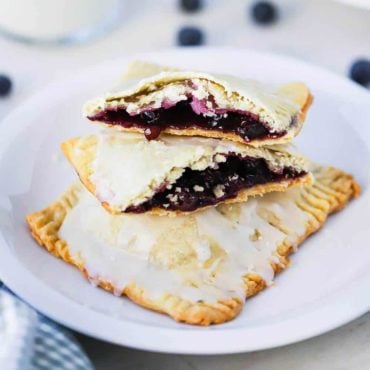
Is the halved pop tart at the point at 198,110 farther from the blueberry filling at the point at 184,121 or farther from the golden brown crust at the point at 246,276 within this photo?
the golden brown crust at the point at 246,276

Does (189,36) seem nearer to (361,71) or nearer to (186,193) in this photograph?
(361,71)

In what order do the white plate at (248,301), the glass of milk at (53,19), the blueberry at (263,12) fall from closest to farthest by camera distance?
the white plate at (248,301), the glass of milk at (53,19), the blueberry at (263,12)

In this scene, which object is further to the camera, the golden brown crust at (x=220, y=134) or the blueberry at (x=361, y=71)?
the blueberry at (x=361, y=71)

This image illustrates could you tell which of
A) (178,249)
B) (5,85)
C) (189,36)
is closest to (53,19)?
(5,85)

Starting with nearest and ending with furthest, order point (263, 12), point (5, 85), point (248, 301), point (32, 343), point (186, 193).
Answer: point (32, 343), point (248, 301), point (186, 193), point (5, 85), point (263, 12)

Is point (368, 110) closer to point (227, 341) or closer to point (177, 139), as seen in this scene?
point (177, 139)

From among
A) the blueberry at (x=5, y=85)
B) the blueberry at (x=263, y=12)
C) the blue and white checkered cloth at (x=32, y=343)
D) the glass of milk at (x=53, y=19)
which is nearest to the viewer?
the blue and white checkered cloth at (x=32, y=343)

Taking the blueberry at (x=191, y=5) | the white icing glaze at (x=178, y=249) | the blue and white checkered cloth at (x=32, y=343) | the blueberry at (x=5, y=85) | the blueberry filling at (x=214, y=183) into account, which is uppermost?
the blueberry filling at (x=214, y=183)

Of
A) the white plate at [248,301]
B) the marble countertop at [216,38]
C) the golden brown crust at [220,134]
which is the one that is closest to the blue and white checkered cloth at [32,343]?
the white plate at [248,301]
